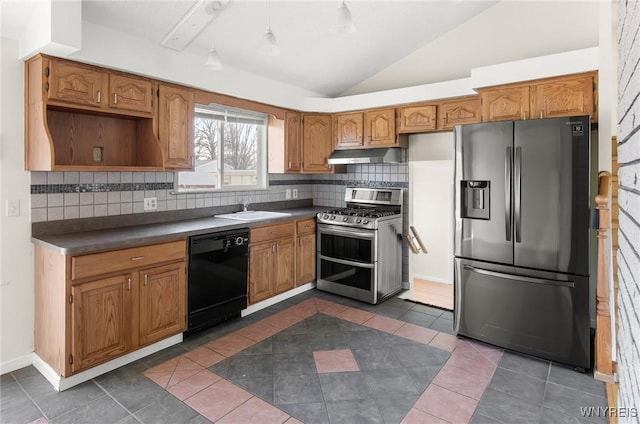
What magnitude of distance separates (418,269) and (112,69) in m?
4.14

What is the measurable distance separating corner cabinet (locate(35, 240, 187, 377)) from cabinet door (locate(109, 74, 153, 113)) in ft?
3.67

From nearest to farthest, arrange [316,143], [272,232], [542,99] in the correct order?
[542,99]
[272,232]
[316,143]

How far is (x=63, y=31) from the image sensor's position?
A: 7.71 feet

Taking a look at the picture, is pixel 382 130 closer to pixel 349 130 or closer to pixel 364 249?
pixel 349 130

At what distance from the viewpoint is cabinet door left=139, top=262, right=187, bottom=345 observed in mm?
2811

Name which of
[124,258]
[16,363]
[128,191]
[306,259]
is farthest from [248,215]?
[16,363]

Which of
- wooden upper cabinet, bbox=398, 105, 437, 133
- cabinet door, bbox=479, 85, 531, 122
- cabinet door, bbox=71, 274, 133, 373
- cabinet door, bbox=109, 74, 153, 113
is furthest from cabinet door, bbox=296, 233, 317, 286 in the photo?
cabinet door, bbox=479, 85, 531, 122

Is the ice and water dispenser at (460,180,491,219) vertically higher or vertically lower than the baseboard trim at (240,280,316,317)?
higher

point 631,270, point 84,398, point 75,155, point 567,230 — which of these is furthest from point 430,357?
point 75,155

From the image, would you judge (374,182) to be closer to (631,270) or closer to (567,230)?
(567,230)

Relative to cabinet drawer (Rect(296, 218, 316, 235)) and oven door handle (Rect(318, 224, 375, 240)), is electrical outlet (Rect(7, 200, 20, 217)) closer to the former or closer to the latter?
cabinet drawer (Rect(296, 218, 316, 235))

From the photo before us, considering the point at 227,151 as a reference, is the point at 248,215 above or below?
below

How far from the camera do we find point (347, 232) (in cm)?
418

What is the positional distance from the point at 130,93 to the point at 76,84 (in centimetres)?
39
